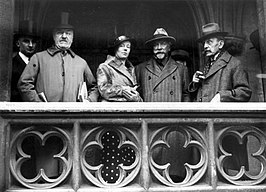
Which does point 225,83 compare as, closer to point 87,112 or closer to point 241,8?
point 87,112

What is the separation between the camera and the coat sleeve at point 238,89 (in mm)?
4859

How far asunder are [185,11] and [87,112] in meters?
2.76

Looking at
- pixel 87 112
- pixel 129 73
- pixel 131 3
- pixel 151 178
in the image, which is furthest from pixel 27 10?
pixel 151 178

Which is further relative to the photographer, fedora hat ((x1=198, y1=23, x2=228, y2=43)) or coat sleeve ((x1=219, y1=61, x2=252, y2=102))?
fedora hat ((x1=198, y1=23, x2=228, y2=43))

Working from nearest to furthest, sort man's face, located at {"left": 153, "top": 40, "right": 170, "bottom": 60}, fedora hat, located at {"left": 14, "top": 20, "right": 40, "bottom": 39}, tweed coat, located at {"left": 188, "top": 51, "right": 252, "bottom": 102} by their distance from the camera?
1. tweed coat, located at {"left": 188, "top": 51, "right": 252, "bottom": 102}
2. man's face, located at {"left": 153, "top": 40, "right": 170, "bottom": 60}
3. fedora hat, located at {"left": 14, "top": 20, "right": 40, "bottom": 39}

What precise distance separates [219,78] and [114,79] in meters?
0.93

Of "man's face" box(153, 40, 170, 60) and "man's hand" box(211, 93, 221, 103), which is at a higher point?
"man's face" box(153, 40, 170, 60)

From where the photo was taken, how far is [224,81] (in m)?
5.05

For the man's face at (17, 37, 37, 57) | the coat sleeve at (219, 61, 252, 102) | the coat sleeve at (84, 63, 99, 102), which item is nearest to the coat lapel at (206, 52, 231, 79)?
the coat sleeve at (219, 61, 252, 102)

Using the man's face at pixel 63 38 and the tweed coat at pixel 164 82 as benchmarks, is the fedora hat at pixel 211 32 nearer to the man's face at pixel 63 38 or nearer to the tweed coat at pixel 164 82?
the tweed coat at pixel 164 82

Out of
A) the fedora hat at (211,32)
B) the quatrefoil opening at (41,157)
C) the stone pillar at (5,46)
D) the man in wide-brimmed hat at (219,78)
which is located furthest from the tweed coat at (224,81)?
the stone pillar at (5,46)

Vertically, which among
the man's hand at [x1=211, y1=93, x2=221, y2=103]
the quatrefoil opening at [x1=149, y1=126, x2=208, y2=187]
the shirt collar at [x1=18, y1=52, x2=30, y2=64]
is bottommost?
the quatrefoil opening at [x1=149, y1=126, x2=208, y2=187]

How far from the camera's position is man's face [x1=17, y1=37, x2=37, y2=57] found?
17.2ft

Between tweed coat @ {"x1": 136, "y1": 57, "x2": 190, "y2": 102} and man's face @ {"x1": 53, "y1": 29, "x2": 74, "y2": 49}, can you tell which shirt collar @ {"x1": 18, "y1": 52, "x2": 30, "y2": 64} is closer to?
man's face @ {"x1": 53, "y1": 29, "x2": 74, "y2": 49}
